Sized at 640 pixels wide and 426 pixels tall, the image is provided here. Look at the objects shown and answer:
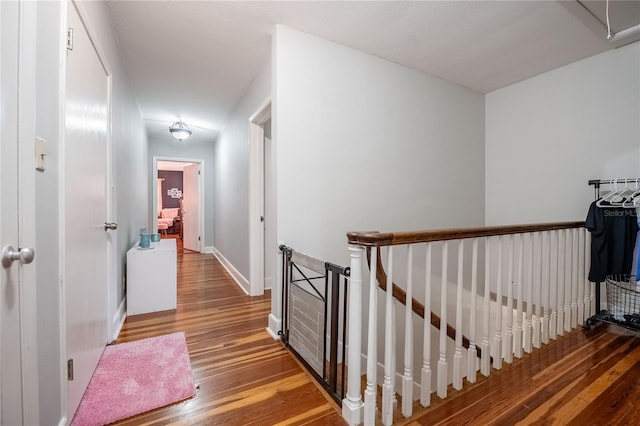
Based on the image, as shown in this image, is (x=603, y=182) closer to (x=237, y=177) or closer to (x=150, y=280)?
(x=237, y=177)

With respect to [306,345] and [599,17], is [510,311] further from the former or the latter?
[599,17]

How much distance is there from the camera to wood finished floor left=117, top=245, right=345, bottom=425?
54.6 inches

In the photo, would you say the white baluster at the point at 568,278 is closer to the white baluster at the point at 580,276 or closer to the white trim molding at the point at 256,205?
the white baluster at the point at 580,276

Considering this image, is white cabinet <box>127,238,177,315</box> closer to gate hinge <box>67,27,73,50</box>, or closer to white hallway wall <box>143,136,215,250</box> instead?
gate hinge <box>67,27,73,50</box>

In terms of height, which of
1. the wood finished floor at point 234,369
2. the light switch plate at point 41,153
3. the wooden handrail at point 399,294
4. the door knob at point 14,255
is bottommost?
the wood finished floor at point 234,369

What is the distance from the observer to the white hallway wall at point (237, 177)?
123 inches

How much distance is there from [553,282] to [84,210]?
3265 mm

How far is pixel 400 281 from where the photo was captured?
2.78 meters

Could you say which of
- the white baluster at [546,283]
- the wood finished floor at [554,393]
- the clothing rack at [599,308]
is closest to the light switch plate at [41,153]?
the wood finished floor at [554,393]

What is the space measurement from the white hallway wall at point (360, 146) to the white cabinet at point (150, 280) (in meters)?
1.45

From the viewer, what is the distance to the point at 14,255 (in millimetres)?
864

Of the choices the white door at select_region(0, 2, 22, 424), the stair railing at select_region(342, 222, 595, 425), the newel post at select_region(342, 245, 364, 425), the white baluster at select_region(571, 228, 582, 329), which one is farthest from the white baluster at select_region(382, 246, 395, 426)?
the white baluster at select_region(571, 228, 582, 329)

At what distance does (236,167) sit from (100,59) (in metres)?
2.18

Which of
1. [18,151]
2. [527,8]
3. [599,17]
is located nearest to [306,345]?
[18,151]
